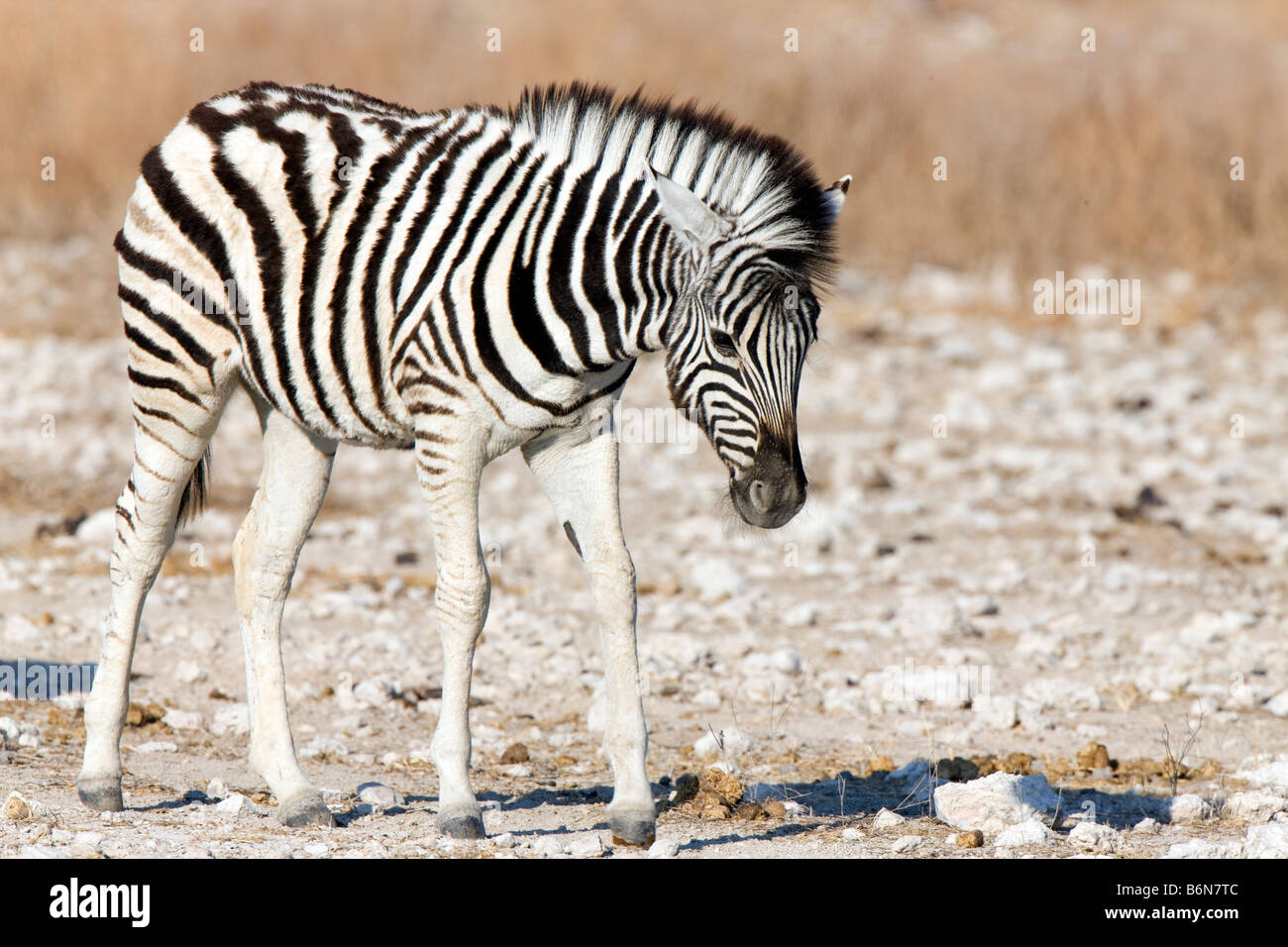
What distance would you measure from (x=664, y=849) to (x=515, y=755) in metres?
1.50

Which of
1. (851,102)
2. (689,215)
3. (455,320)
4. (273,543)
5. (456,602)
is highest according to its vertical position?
(851,102)

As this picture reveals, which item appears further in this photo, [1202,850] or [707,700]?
[707,700]

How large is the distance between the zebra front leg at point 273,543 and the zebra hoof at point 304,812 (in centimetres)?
35

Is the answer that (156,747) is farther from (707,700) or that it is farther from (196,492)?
(707,700)

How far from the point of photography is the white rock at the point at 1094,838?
15.4 ft

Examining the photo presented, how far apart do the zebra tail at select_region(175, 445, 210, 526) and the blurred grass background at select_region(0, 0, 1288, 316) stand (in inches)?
401

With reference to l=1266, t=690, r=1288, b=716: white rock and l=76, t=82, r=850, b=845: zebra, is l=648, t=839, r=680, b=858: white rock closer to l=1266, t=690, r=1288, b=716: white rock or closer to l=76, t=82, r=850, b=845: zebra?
l=76, t=82, r=850, b=845: zebra

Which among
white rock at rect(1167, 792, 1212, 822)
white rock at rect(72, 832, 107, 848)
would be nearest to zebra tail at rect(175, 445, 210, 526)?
white rock at rect(72, 832, 107, 848)

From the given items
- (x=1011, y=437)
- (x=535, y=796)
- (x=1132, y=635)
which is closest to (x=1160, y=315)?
(x=1011, y=437)

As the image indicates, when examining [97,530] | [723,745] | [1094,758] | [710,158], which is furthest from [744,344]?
[97,530]

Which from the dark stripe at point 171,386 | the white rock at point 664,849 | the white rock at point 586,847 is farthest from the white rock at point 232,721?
the white rock at point 664,849

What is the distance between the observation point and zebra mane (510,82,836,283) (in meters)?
4.54

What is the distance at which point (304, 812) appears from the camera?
4.92m

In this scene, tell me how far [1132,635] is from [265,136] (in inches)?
198
